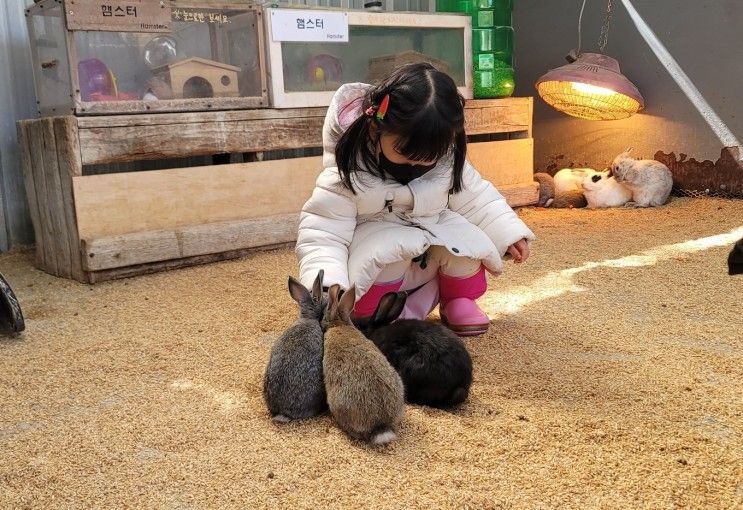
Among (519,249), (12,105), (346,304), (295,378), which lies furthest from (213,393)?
(12,105)

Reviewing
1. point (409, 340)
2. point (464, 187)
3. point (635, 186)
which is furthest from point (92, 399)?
point (635, 186)

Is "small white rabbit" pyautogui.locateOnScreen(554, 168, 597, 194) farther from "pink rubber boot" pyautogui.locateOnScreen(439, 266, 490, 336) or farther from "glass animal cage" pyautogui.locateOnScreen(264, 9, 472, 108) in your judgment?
"pink rubber boot" pyautogui.locateOnScreen(439, 266, 490, 336)

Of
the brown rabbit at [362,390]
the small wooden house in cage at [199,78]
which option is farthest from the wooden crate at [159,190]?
the brown rabbit at [362,390]

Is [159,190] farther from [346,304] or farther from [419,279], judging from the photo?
[346,304]

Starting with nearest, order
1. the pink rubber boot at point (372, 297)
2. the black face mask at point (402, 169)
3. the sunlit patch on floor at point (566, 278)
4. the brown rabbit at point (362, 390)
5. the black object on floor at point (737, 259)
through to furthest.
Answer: the black object on floor at point (737, 259) → the brown rabbit at point (362, 390) → the black face mask at point (402, 169) → the pink rubber boot at point (372, 297) → the sunlit patch on floor at point (566, 278)

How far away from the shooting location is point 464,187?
8.16 feet

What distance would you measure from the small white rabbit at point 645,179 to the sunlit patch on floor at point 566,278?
87cm

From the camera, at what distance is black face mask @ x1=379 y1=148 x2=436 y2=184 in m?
2.22

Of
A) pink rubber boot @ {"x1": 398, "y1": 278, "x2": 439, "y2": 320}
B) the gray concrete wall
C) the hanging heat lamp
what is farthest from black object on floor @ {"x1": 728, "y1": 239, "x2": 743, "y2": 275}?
the gray concrete wall

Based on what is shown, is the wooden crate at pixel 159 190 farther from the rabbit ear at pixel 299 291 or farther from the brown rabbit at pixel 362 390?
the brown rabbit at pixel 362 390

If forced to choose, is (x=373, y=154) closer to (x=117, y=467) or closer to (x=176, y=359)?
(x=176, y=359)

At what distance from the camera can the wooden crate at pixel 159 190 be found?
3254mm

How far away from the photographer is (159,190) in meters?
3.47

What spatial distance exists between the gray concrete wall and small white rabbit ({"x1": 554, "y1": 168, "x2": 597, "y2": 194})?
1.05 ft
